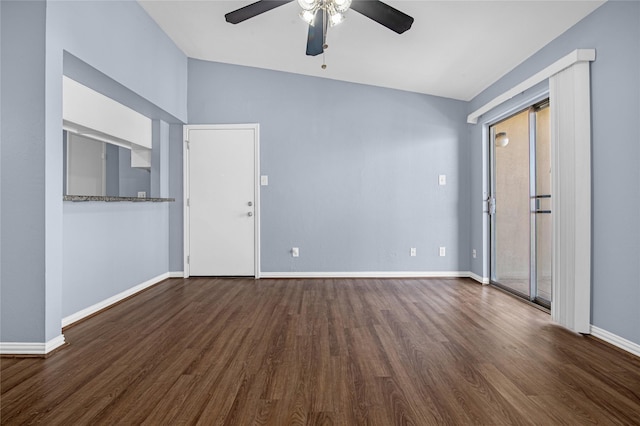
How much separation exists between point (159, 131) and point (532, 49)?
4.16 m

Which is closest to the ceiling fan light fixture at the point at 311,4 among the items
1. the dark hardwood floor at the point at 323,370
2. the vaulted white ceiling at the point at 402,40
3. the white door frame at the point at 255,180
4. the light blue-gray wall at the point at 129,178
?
the vaulted white ceiling at the point at 402,40

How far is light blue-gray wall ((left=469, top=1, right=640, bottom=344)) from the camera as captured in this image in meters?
2.11

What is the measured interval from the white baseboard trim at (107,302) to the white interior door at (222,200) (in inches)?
20.8

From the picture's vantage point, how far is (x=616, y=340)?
222 cm

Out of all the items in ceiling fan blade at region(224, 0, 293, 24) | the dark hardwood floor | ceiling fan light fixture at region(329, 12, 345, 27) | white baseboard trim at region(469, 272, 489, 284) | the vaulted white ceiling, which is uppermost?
the vaulted white ceiling

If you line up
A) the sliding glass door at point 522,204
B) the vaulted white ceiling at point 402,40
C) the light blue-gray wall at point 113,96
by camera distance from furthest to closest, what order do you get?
the sliding glass door at point 522,204, the vaulted white ceiling at point 402,40, the light blue-gray wall at point 113,96

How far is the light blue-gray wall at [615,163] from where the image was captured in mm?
2113

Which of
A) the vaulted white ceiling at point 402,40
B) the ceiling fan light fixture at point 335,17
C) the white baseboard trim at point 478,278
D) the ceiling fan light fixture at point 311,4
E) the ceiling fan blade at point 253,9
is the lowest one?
the white baseboard trim at point 478,278

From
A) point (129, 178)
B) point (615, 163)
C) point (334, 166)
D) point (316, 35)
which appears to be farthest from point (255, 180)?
point (615, 163)

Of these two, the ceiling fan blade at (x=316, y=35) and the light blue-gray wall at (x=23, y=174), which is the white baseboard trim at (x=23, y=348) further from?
the ceiling fan blade at (x=316, y=35)

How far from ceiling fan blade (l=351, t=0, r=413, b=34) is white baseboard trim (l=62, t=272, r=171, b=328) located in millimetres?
3189

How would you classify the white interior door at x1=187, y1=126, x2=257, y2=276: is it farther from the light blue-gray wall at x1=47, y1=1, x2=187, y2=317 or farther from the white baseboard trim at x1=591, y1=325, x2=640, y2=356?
the white baseboard trim at x1=591, y1=325, x2=640, y2=356

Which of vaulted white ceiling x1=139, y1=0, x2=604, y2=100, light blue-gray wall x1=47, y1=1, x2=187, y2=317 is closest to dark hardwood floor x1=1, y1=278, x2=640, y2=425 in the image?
light blue-gray wall x1=47, y1=1, x2=187, y2=317

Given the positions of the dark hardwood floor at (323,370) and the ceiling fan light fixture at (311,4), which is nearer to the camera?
the dark hardwood floor at (323,370)
